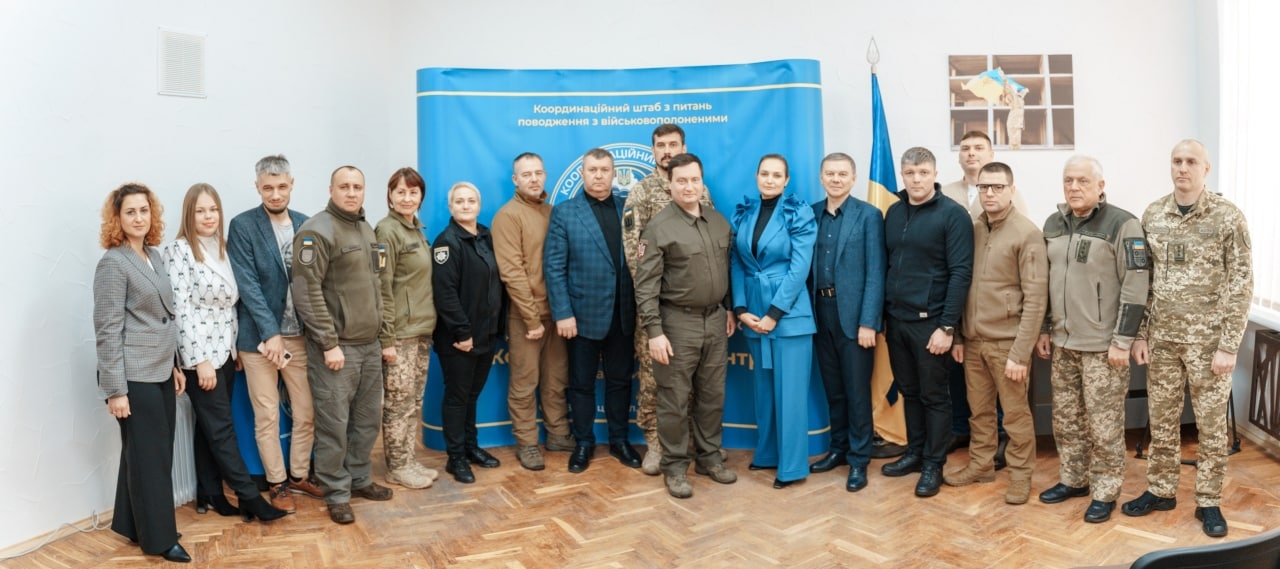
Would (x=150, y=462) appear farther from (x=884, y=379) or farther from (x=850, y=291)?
(x=884, y=379)

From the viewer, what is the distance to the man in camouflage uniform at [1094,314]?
3.67 metres

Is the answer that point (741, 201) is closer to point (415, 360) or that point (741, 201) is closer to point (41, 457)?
point (415, 360)

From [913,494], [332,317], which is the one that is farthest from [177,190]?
[913,494]

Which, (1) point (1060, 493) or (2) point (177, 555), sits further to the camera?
(1) point (1060, 493)

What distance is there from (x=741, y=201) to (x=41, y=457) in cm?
346

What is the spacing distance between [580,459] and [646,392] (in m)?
0.50

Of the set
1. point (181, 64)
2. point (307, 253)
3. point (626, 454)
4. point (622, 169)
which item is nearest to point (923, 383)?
point (626, 454)

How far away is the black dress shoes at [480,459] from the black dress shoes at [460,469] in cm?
12

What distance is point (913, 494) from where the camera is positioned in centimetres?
423

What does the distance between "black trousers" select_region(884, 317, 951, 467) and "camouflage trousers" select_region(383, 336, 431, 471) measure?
2.32m

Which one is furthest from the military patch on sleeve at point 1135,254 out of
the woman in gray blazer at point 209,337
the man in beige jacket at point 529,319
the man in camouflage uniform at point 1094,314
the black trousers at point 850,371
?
the woman in gray blazer at point 209,337

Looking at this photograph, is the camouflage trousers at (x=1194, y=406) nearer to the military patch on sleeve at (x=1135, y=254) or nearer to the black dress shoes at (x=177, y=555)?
the military patch on sleeve at (x=1135, y=254)

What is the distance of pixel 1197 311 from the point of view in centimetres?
358

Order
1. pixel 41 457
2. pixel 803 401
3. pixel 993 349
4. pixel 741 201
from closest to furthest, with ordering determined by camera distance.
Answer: pixel 41 457, pixel 993 349, pixel 803 401, pixel 741 201
